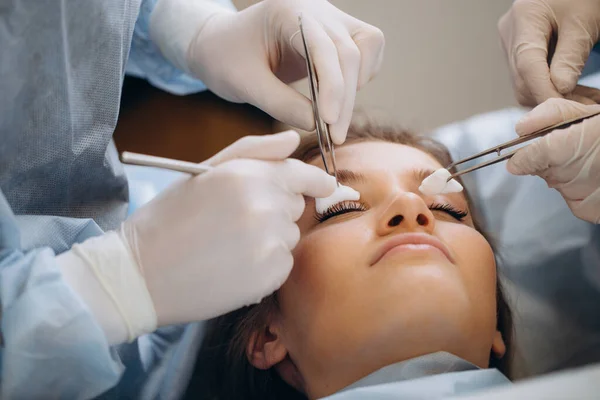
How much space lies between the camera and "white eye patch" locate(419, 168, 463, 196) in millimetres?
1117

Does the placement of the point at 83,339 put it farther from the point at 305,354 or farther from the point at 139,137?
the point at 139,137

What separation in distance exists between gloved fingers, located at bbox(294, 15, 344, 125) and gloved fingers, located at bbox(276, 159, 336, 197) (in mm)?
164

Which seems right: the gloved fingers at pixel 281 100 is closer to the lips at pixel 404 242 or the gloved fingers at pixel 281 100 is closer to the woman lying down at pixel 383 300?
the woman lying down at pixel 383 300

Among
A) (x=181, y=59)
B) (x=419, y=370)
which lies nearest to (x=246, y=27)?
(x=181, y=59)

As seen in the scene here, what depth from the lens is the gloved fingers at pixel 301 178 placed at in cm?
97

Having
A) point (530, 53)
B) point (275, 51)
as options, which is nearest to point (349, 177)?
point (275, 51)

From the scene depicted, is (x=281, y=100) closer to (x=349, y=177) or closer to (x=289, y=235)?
(x=349, y=177)

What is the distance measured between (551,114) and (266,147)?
638 millimetres

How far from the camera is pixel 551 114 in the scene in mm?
1153

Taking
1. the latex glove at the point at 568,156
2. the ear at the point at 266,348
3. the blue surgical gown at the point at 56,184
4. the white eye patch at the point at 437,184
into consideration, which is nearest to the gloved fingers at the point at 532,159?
the latex glove at the point at 568,156

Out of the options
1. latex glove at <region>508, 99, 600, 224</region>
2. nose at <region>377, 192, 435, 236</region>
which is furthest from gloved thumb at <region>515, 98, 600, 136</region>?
nose at <region>377, 192, 435, 236</region>

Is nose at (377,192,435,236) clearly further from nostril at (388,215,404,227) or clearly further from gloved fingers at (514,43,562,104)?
gloved fingers at (514,43,562,104)

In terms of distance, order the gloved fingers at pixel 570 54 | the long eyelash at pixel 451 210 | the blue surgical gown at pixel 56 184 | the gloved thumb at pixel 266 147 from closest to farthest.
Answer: the blue surgical gown at pixel 56 184
the gloved thumb at pixel 266 147
the long eyelash at pixel 451 210
the gloved fingers at pixel 570 54

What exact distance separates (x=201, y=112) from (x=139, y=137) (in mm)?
237
